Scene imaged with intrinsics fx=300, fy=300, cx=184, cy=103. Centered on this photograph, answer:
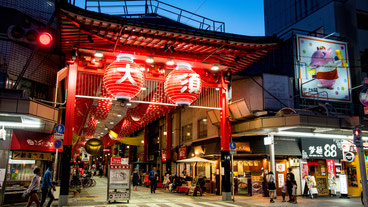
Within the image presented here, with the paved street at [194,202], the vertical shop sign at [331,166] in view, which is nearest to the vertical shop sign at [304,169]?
the vertical shop sign at [331,166]

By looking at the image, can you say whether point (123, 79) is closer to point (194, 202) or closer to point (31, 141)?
point (31, 141)

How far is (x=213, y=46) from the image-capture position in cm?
1680

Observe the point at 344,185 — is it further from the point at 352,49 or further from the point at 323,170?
the point at 352,49

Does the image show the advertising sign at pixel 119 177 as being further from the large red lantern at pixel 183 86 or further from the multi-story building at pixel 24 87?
the large red lantern at pixel 183 86

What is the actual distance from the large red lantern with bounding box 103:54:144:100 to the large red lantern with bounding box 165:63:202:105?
1.57 m

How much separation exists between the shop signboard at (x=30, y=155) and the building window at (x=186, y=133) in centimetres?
1412

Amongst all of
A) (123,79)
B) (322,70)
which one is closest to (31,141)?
(123,79)

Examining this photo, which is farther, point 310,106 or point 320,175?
point 310,106

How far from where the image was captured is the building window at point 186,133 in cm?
2856

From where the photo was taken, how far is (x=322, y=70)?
22.6 m

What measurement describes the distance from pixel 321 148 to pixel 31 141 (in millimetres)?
18666

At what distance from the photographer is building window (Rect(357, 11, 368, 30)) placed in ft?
82.7

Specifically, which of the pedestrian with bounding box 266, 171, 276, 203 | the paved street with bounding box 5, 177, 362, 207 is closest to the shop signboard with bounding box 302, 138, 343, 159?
the paved street with bounding box 5, 177, 362, 207

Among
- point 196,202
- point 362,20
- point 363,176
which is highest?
point 362,20
